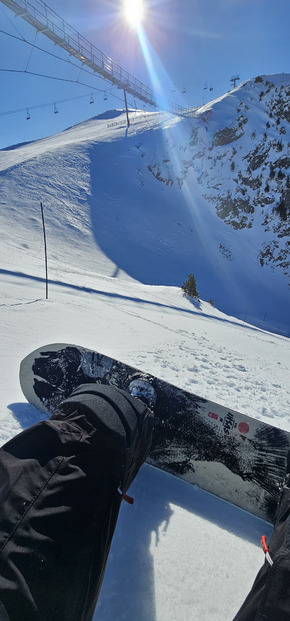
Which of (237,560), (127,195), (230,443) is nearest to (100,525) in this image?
(237,560)

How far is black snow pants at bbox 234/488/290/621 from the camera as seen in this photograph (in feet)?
3.79

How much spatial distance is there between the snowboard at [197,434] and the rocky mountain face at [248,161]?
46.0 metres

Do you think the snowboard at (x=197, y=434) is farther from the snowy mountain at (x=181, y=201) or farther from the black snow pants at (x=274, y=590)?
the snowy mountain at (x=181, y=201)

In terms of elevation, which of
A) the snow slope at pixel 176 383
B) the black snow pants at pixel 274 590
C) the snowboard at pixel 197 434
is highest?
the black snow pants at pixel 274 590

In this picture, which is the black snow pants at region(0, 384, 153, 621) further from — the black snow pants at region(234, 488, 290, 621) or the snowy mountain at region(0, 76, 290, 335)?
the snowy mountain at region(0, 76, 290, 335)

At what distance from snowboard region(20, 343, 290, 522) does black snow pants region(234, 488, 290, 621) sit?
1.23 metres

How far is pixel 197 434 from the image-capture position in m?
2.89

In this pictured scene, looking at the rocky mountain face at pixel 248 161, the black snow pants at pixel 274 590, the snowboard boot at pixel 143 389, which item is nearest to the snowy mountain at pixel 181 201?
the rocky mountain face at pixel 248 161

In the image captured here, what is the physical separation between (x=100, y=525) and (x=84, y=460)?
32 centimetres

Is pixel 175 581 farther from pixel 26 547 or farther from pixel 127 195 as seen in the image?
pixel 127 195

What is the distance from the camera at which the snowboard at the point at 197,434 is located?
8.41 feet

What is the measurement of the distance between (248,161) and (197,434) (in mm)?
58250

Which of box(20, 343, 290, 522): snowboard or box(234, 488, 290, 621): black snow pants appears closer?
box(234, 488, 290, 621): black snow pants

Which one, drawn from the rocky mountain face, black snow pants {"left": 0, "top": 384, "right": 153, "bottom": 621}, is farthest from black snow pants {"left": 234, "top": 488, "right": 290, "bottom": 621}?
the rocky mountain face
